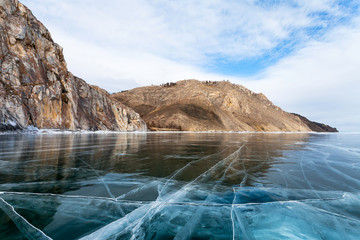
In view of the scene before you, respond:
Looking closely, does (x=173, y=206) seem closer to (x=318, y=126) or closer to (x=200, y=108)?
(x=200, y=108)

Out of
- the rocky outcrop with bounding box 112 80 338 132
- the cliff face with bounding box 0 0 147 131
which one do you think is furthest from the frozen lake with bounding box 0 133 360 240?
the rocky outcrop with bounding box 112 80 338 132

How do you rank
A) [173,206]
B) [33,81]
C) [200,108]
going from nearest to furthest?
[173,206] → [33,81] → [200,108]

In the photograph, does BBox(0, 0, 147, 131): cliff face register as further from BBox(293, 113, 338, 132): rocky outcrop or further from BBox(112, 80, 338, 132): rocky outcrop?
BBox(293, 113, 338, 132): rocky outcrop

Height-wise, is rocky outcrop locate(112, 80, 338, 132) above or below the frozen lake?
above

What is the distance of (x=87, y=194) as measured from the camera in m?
4.11

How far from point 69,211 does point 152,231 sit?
1.63 m

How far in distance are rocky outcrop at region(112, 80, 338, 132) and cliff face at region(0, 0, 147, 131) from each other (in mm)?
38349

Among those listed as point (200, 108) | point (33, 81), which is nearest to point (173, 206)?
point (33, 81)

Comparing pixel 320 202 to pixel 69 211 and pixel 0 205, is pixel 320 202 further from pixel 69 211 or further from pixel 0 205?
pixel 0 205

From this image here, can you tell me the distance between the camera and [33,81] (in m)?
32.5

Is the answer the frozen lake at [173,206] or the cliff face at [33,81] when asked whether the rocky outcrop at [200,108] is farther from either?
the frozen lake at [173,206]

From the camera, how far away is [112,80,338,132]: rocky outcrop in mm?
80562

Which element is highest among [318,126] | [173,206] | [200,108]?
[200,108]

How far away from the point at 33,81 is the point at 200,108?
2654 inches
